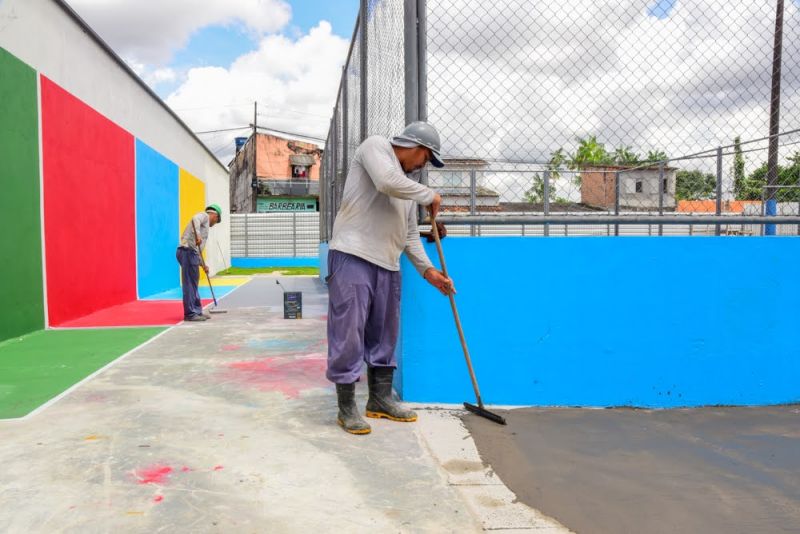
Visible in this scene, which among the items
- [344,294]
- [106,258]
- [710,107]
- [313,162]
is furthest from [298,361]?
[313,162]

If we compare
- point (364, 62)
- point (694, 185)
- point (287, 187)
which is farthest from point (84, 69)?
point (287, 187)

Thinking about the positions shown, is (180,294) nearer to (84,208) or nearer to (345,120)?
(84,208)

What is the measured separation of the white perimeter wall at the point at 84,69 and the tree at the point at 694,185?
784cm

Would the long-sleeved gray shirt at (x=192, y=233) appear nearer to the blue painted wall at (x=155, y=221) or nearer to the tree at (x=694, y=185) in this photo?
the blue painted wall at (x=155, y=221)

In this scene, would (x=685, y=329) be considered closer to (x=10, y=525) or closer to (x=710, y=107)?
(x=710, y=107)

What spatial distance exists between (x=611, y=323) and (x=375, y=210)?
175 centimetres

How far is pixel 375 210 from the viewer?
138 inches

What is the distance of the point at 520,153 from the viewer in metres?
3.88

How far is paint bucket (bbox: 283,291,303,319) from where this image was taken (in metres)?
8.32

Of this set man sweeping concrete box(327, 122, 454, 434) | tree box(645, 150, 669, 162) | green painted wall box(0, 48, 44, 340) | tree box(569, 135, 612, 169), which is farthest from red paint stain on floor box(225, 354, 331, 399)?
green painted wall box(0, 48, 44, 340)

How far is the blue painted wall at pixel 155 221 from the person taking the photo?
1250 cm

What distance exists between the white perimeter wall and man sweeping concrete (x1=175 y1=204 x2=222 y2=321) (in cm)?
267

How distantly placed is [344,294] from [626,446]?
1745mm

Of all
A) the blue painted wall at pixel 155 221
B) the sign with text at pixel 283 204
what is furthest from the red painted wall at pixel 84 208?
the sign with text at pixel 283 204
